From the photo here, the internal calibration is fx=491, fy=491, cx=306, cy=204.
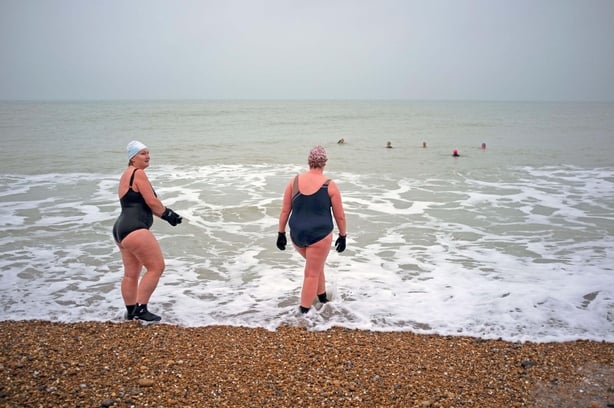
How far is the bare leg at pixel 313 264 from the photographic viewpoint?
526 cm

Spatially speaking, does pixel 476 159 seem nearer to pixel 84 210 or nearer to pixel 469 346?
pixel 84 210

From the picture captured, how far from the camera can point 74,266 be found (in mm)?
7480

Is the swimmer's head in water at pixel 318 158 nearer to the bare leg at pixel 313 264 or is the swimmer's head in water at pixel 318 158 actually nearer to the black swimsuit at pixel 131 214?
the bare leg at pixel 313 264

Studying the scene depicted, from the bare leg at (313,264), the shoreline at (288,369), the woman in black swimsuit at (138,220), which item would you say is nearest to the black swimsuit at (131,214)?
the woman in black swimsuit at (138,220)

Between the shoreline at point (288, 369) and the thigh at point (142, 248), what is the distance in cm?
69

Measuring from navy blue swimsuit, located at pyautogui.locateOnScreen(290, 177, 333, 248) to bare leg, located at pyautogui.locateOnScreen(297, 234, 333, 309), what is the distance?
0.07 metres

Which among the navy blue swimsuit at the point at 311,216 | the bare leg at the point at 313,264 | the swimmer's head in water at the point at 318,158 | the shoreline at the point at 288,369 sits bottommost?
the shoreline at the point at 288,369

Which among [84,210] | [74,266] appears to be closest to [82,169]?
[84,210]

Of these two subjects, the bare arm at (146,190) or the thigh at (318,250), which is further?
the thigh at (318,250)

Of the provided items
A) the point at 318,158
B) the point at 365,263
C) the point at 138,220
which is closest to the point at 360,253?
the point at 365,263

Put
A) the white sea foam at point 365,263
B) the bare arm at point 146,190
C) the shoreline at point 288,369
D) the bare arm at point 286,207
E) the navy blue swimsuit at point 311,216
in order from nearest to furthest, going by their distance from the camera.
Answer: the shoreline at point 288,369 → the bare arm at point 146,190 → the navy blue swimsuit at point 311,216 → the bare arm at point 286,207 → the white sea foam at point 365,263

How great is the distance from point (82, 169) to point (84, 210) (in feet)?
26.4

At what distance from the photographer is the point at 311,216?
17.1ft

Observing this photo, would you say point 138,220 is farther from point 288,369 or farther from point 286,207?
point 288,369
